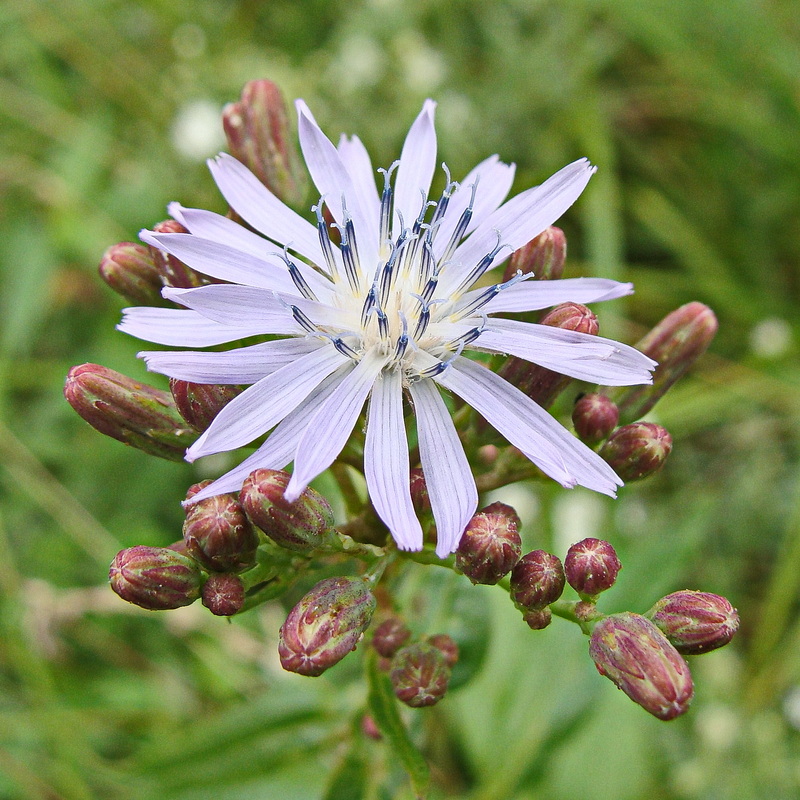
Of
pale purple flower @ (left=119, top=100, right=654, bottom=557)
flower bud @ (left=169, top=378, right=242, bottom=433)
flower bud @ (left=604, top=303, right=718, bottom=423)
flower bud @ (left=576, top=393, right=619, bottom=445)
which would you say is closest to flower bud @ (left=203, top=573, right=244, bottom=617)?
pale purple flower @ (left=119, top=100, right=654, bottom=557)

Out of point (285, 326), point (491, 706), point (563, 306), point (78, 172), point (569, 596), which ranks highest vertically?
point (78, 172)

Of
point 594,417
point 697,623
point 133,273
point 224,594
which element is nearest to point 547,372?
point 594,417

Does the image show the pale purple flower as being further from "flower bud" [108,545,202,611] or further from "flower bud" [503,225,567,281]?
"flower bud" [108,545,202,611]

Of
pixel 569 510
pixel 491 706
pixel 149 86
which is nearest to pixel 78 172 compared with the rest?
pixel 149 86

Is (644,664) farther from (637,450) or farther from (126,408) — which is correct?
(126,408)

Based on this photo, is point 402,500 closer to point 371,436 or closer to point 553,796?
point 371,436

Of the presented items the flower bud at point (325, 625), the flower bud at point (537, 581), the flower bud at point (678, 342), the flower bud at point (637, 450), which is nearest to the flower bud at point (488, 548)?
the flower bud at point (537, 581)

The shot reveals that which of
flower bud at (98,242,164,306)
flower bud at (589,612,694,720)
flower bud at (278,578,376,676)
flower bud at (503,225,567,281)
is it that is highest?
flower bud at (98,242,164,306)
